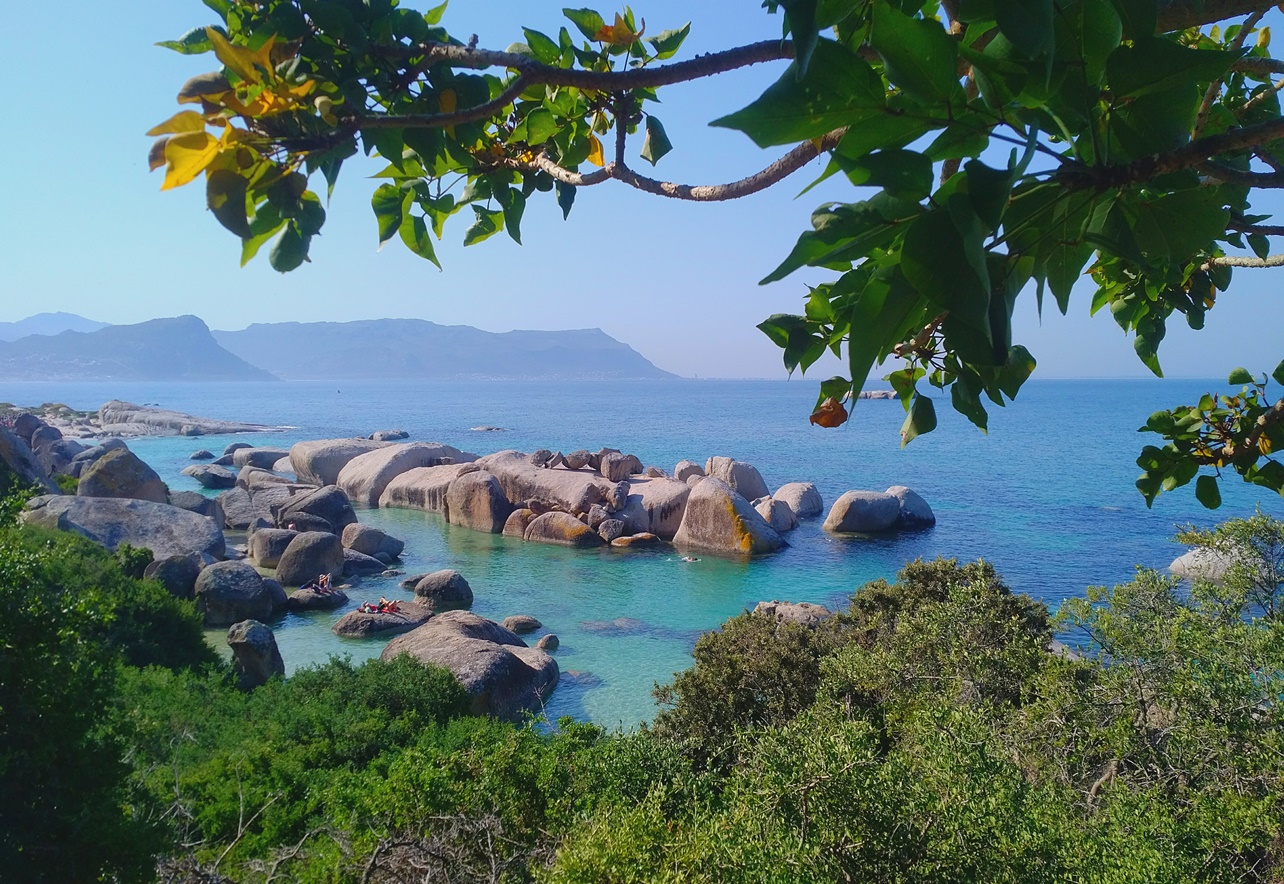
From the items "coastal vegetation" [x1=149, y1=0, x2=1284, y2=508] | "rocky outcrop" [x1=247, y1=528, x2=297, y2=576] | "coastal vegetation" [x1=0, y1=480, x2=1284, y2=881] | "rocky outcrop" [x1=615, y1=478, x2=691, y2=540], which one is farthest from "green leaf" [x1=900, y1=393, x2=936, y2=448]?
"rocky outcrop" [x1=615, y1=478, x2=691, y2=540]

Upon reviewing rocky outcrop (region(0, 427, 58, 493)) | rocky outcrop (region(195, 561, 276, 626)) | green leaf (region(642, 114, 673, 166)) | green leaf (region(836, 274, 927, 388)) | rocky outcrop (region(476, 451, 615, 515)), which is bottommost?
rocky outcrop (region(195, 561, 276, 626))

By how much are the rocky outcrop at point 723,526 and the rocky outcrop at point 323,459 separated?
62.1 ft

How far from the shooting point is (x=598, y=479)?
3144 cm

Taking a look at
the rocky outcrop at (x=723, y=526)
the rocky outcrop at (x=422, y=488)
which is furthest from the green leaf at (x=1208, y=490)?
the rocky outcrop at (x=422, y=488)

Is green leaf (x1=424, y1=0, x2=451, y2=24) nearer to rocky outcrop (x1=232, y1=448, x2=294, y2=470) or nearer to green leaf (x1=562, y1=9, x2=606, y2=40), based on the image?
green leaf (x1=562, y1=9, x2=606, y2=40)

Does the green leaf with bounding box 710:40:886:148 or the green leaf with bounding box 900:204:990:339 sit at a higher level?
the green leaf with bounding box 710:40:886:148

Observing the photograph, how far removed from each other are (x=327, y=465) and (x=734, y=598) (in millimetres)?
24502

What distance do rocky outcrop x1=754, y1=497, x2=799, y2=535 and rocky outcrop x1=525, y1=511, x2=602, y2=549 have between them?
637 centimetres

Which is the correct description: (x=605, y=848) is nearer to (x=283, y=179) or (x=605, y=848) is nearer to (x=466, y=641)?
(x=283, y=179)

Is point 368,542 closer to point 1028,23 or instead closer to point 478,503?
point 478,503

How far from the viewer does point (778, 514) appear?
30.3 meters

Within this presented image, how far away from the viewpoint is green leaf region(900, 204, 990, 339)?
0.63m

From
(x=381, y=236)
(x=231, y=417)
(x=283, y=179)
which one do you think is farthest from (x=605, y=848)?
(x=231, y=417)

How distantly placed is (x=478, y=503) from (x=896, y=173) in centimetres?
3095
